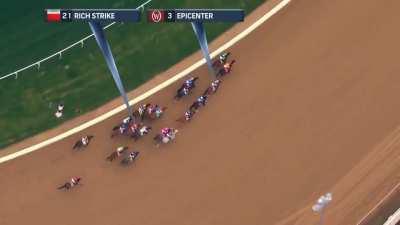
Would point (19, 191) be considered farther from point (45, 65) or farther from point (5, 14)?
point (5, 14)

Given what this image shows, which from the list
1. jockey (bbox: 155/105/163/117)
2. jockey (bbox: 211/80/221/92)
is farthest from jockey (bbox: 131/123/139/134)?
jockey (bbox: 211/80/221/92)

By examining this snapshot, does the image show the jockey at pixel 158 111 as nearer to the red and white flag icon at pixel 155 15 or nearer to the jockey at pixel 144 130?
the jockey at pixel 144 130

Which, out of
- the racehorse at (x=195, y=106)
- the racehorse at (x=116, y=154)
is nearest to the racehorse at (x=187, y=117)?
the racehorse at (x=195, y=106)

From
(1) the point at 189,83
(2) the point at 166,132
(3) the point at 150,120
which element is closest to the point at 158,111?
(3) the point at 150,120

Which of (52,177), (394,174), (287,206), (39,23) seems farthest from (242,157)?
(39,23)

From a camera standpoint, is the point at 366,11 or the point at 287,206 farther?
the point at 366,11
